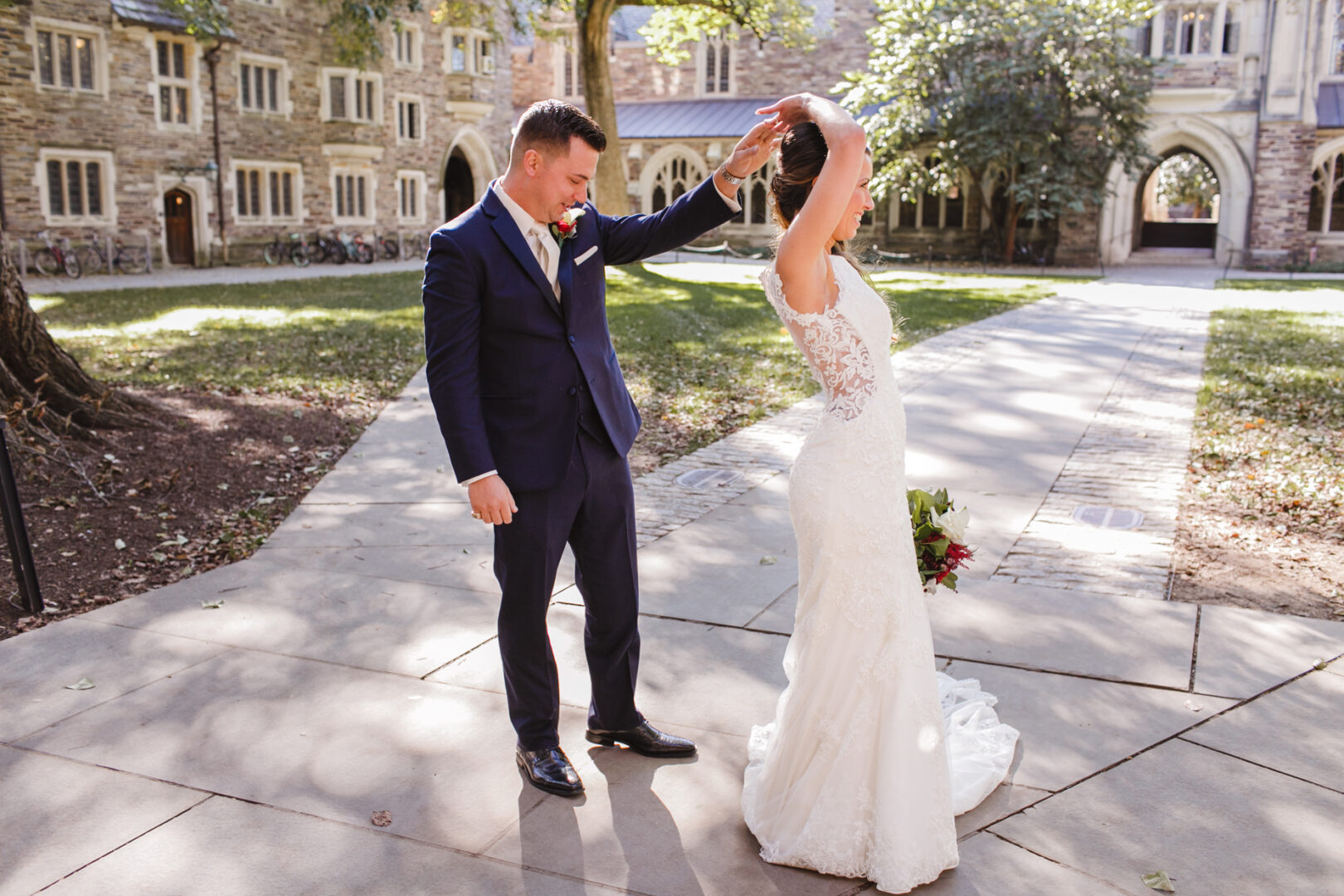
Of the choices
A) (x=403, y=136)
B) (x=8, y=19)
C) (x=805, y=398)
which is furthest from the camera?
(x=403, y=136)

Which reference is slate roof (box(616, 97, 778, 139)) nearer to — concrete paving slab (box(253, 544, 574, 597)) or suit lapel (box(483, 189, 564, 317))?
concrete paving slab (box(253, 544, 574, 597))

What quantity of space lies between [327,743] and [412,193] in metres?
32.7

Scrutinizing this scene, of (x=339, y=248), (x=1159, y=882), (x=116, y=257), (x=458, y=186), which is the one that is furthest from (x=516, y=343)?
(x=458, y=186)

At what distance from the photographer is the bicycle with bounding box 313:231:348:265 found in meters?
30.0

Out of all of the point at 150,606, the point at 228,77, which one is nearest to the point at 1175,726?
the point at 150,606

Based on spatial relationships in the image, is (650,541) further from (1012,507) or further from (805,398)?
(805,398)

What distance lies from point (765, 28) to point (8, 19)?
52.5 ft

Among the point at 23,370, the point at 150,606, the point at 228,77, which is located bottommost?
the point at 150,606

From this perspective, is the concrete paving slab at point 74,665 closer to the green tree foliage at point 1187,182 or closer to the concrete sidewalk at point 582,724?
the concrete sidewalk at point 582,724

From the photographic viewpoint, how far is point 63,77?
24.5m

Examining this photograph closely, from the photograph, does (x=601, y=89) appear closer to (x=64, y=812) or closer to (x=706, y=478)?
(x=706, y=478)

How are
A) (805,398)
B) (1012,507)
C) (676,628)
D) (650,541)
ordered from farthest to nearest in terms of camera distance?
(805,398) < (1012,507) < (650,541) < (676,628)

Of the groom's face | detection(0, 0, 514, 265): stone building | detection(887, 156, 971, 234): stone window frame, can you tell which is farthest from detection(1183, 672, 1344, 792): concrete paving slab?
detection(887, 156, 971, 234): stone window frame

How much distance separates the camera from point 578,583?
3.56m
